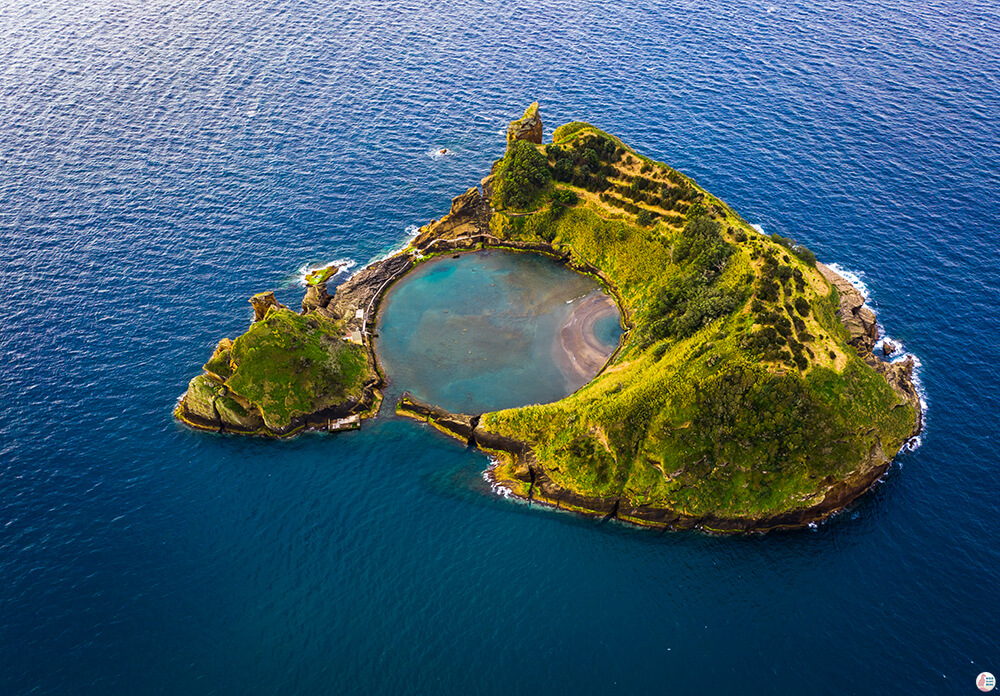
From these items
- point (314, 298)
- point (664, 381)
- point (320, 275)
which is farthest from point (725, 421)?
point (320, 275)

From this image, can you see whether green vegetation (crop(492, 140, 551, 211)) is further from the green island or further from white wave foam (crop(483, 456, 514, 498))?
white wave foam (crop(483, 456, 514, 498))

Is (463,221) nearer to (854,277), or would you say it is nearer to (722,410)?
(722,410)

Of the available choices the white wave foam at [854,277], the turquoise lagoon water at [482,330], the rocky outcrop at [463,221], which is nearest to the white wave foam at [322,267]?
the turquoise lagoon water at [482,330]

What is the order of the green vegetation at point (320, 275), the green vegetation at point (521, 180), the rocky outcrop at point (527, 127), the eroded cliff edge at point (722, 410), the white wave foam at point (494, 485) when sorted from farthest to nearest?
1. the rocky outcrop at point (527, 127)
2. the green vegetation at point (521, 180)
3. the green vegetation at point (320, 275)
4. the white wave foam at point (494, 485)
5. the eroded cliff edge at point (722, 410)

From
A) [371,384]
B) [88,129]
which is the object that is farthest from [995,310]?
[88,129]

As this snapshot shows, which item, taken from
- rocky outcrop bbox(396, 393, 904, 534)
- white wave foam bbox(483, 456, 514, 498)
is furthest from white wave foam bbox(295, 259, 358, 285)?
white wave foam bbox(483, 456, 514, 498)

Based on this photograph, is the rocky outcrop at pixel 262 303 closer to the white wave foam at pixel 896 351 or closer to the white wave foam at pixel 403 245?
the white wave foam at pixel 403 245
